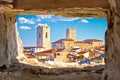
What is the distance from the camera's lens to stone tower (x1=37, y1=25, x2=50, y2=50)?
81.0 ft

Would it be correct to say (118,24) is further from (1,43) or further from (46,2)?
(1,43)

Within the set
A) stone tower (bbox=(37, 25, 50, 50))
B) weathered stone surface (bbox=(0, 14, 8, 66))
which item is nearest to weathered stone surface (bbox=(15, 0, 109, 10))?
weathered stone surface (bbox=(0, 14, 8, 66))

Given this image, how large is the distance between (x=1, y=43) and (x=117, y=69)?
191 inches

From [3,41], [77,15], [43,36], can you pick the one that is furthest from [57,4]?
[43,36]

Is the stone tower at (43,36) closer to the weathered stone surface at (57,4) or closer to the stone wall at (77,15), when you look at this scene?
the stone wall at (77,15)

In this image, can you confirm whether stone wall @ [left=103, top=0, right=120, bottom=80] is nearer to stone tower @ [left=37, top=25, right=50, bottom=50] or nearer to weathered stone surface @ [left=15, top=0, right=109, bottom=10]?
weathered stone surface @ [left=15, top=0, right=109, bottom=10]

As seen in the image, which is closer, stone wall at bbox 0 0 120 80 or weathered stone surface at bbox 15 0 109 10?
stone wall at bbox 0 0 120 80

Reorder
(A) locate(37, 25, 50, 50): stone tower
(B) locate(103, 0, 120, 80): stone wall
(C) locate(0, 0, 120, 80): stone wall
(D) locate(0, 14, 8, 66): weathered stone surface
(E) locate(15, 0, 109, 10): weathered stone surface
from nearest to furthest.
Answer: (B) locate(103, 0, 120, 80): stone wall
(C) locate(0, 0, 120, 80): stone wall
(E) locate(15, 0, 109, 10): weathered stone surface
(D) locate(0, 14, 8, 66): weathered stone surface
(A) locate(37, 25, 50, 50): stone tower

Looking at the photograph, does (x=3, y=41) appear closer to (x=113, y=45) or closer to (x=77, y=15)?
(x=77, y=15)

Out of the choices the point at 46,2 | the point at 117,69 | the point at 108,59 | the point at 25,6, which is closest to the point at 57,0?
the point at 46,2

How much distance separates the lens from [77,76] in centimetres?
958

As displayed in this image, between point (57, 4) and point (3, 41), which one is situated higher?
point (57, 4)

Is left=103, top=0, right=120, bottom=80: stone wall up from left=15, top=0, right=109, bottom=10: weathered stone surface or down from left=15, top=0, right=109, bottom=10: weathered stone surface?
down

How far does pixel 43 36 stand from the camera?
26.0m
